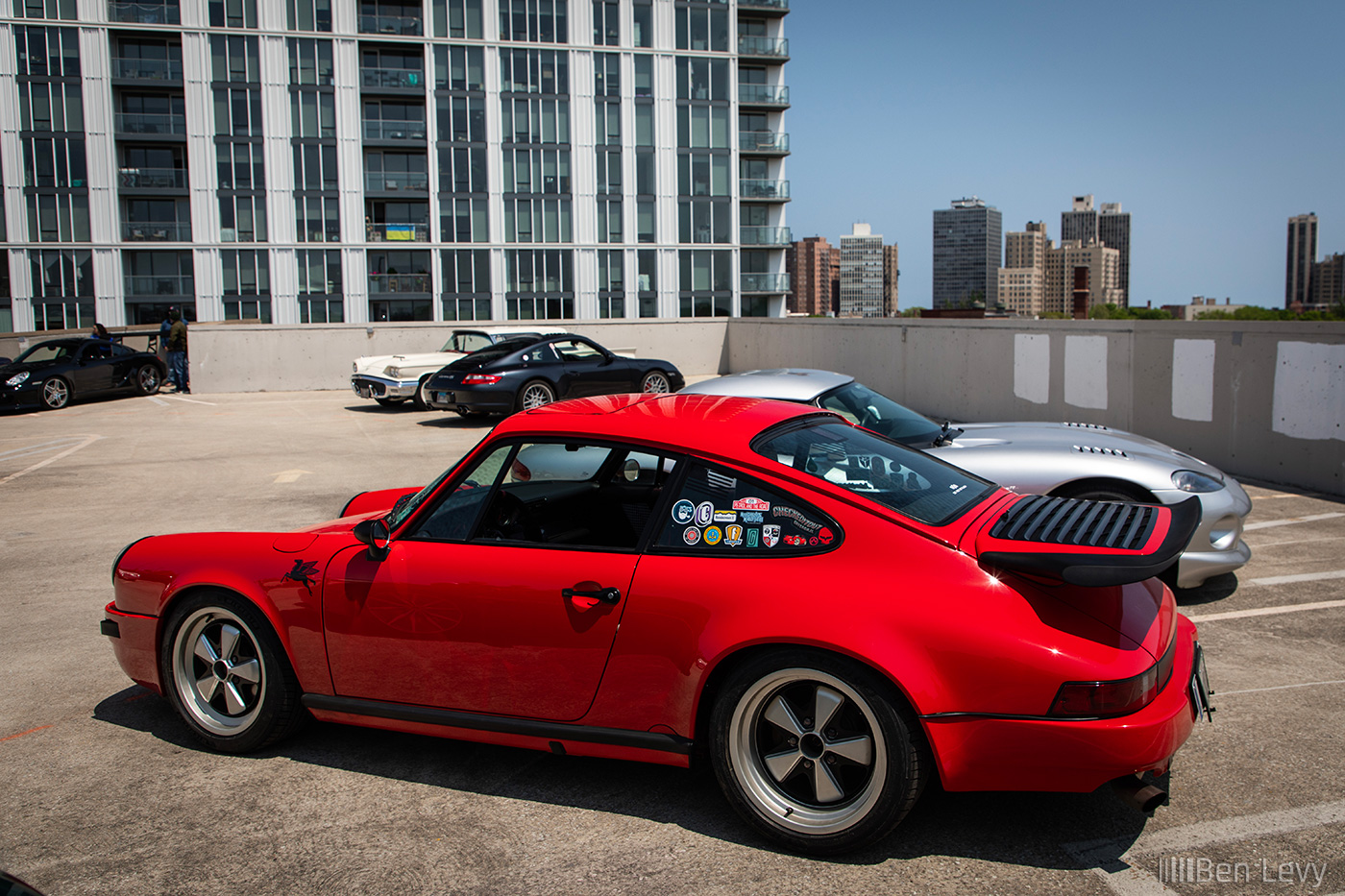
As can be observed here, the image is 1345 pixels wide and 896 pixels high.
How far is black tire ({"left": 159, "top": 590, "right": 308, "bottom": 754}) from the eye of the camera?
3957mm

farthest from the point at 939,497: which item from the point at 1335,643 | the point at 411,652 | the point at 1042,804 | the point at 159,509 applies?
the point at 159,509

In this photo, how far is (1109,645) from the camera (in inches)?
116

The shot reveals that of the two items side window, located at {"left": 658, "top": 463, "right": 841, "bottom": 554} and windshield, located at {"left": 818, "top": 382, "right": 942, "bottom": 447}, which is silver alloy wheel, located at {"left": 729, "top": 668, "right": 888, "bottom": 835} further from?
windshield, located at {"left": 818, "top": 382, "right": 942, "bottom": 447}

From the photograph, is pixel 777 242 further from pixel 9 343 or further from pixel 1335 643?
pixel 1335 643

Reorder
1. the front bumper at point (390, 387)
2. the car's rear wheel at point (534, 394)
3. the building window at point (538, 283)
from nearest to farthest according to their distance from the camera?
the car's rear wheel at point (534, 394) → the front bumper at point (390, 387) → the building window at point (538, 283)

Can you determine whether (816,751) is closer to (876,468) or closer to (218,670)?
(876,468)

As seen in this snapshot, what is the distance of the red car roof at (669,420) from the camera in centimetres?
→ 353

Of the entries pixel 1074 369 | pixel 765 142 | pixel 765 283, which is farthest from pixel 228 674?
pixel 765 142

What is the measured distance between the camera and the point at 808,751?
3.15m

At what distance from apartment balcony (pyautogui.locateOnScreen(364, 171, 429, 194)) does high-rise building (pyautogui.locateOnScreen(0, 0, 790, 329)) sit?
124 mm

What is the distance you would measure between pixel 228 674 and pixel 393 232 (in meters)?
60.9

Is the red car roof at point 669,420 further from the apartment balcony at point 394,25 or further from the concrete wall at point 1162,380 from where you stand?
the apartment balcony at point 394,25

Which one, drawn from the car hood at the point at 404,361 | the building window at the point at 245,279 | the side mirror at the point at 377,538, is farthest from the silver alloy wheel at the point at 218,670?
the building window at the point at 245,279

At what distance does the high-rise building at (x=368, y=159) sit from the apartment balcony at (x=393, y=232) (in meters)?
0.11
